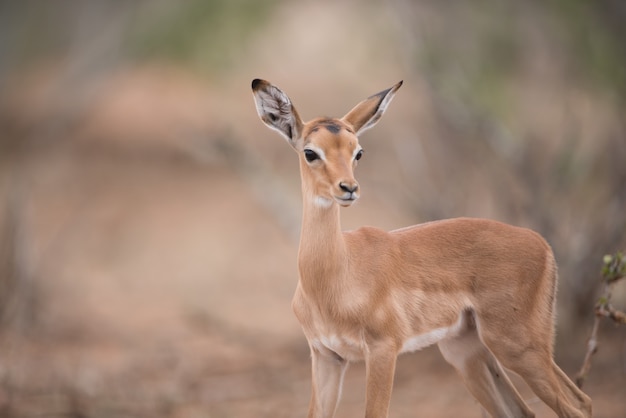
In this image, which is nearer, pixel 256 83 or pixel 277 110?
pixel 256 83

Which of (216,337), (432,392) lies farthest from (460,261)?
(216,337)

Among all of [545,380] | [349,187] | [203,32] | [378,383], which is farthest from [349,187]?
[203,32]

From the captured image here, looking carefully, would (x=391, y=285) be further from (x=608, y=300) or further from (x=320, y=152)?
(x=608, y=300)

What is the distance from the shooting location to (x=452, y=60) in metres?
14.7

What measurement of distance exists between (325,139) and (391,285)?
2.94ft

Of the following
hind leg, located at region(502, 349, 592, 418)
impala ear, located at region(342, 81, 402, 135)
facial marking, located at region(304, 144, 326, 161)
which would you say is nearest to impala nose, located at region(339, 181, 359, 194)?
facial marking, located at region(304, 144, 326, 161)

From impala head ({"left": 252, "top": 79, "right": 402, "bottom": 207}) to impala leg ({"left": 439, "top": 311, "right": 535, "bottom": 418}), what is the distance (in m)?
1.31

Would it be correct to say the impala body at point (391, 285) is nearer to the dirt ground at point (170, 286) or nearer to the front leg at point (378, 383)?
the front leg at point (378, 383)

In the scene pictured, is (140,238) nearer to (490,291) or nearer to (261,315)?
(261,315)

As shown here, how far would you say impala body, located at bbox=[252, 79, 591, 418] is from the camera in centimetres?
501

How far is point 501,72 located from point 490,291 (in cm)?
1131

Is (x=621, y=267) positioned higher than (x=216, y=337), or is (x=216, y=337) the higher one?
(x=621, y=267)

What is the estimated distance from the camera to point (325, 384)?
17.1 ft

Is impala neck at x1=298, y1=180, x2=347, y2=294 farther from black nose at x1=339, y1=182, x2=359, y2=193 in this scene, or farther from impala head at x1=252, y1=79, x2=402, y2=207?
black nose at x1=339, y1=182, x2=359, y2=193
